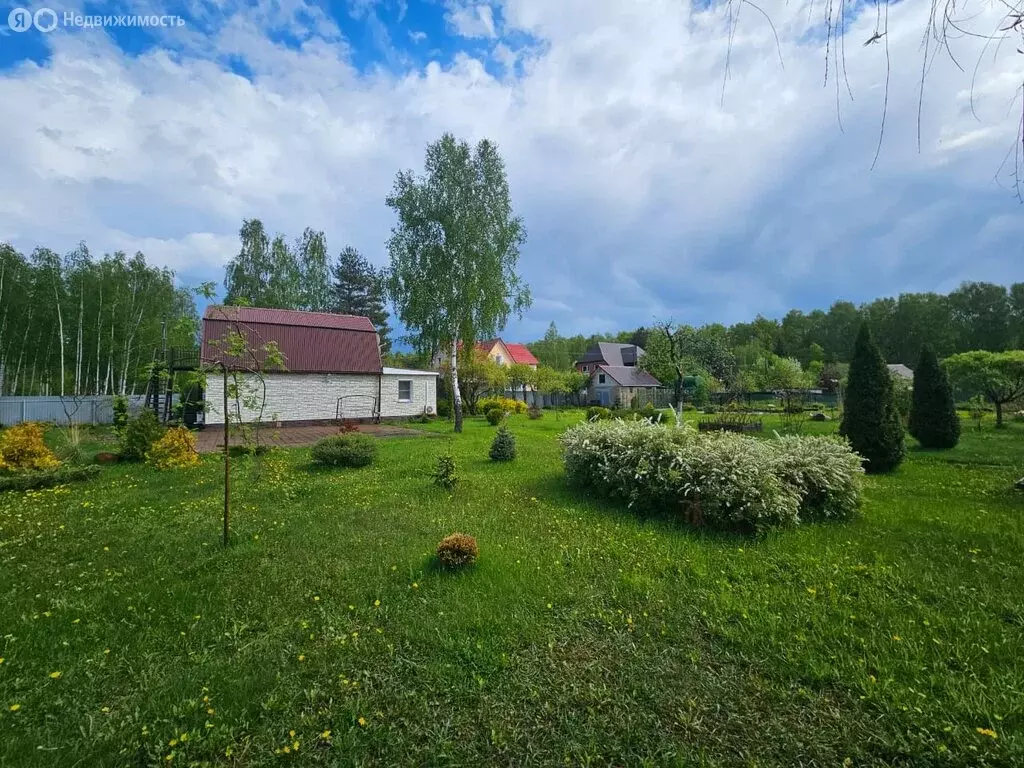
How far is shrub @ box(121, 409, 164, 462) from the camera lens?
9844mm

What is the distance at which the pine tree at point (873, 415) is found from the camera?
7.89m

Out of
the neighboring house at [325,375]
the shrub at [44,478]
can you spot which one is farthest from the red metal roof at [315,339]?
the shrub at [44,478]

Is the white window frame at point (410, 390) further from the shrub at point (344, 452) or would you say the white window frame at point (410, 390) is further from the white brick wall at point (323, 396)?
the shrub at point (344, 452)

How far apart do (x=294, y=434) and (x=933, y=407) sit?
60.4ft

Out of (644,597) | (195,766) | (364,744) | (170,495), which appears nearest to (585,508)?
(644,597)

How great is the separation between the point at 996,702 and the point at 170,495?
9.21 m

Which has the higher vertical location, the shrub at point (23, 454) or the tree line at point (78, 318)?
the tree line at point (78, 318)

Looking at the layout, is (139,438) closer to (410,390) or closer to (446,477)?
(446,477)

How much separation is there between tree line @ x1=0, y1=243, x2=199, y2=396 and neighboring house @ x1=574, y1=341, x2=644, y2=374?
3449 cm

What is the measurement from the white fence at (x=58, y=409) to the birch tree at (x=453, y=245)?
13.8m

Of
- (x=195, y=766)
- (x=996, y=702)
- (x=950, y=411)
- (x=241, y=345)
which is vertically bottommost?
(x=195, y=766)

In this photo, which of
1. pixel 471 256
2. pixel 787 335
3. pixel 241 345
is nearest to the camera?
pixel 241 345

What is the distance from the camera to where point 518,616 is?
3230mm

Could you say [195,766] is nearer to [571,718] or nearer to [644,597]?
[571,718]
